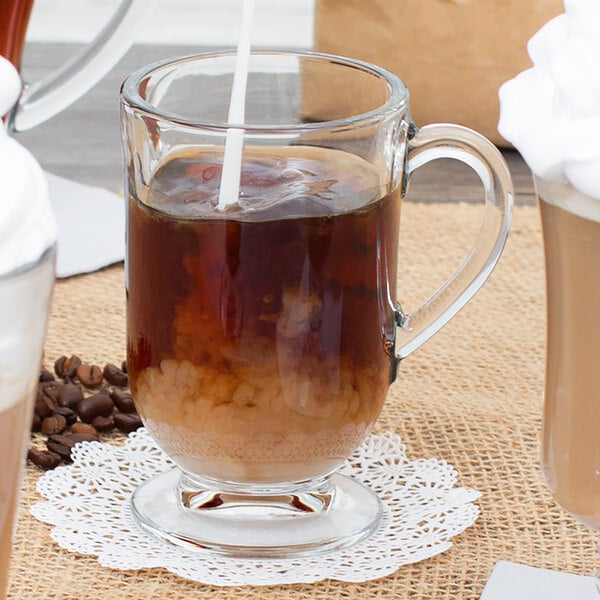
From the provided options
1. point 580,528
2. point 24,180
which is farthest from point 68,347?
point 24,180

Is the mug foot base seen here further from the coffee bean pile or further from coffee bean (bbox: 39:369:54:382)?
coffee bean (bbox: 39:369:54:382)

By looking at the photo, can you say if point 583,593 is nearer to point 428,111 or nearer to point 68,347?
point 68,347

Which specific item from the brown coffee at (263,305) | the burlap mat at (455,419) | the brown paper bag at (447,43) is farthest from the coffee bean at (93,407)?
the brown paper bag at (447,43)

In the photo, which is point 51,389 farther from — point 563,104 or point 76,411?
point 563,104

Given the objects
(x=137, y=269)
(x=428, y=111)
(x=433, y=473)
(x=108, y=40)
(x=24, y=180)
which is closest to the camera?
(x=24, y=180)

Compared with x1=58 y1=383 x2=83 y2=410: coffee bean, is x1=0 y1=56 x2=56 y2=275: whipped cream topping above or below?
above

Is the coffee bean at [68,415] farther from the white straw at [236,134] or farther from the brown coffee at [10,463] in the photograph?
the brown coffee at [10,463]

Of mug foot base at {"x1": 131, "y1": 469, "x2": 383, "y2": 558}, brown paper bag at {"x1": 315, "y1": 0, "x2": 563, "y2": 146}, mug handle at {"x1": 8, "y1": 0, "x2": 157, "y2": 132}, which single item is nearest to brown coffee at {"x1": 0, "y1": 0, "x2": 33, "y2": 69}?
mug handle at {"x1": 8, "y1": 0, "x2": 157, "y2": 132}
